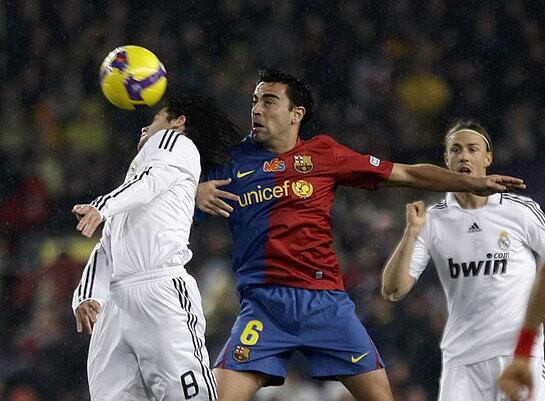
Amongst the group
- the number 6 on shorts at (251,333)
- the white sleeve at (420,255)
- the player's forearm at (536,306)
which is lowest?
the number 6 on shorts at (251,333)

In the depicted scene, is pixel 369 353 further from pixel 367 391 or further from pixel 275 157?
pixel 275 157

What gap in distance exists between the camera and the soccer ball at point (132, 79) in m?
5.27

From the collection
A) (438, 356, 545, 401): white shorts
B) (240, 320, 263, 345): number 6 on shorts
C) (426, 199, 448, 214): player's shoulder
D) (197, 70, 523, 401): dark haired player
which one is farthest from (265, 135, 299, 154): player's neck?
(438, 356, 545, 401): white shorts

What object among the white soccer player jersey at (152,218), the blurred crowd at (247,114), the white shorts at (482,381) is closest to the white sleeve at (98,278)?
the white soccer player jersey at (152,218)

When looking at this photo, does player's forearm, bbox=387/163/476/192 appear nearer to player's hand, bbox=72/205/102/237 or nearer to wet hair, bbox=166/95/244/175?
wet hair, bbox=166/95/244/175

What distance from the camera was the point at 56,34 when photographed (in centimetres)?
1116

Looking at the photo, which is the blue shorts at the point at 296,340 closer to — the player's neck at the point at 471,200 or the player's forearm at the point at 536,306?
the player's neck at the point at 471,200

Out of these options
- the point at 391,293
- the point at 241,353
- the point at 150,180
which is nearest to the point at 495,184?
the point at 391,293

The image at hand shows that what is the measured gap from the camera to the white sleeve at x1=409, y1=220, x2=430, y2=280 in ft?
18.2

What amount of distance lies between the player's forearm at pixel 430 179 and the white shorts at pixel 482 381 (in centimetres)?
91

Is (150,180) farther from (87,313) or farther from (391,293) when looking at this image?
(391,293)

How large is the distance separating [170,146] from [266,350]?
1171 mm

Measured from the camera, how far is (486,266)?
5.34 metres

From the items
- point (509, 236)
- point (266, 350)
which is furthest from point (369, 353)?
point (509, 236)
